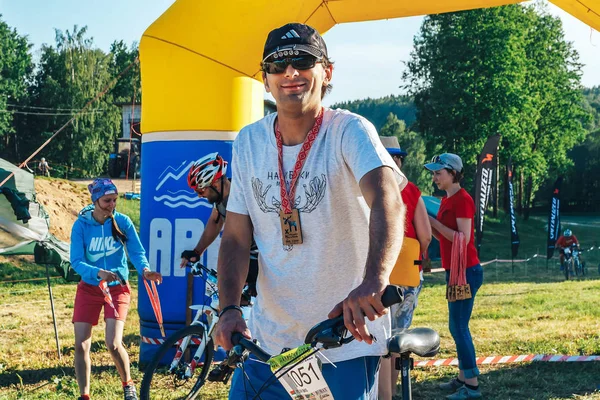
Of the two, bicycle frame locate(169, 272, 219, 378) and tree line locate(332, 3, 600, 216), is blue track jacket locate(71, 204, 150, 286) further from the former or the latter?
tree line locate(332, 3, 600, 216)

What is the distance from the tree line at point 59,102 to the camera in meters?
55.5

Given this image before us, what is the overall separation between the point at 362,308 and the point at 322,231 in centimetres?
51

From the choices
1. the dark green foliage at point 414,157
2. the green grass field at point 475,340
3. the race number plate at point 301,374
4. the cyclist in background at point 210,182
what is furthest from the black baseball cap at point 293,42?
the dark green foliage at point 414,157

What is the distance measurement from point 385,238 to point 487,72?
37.1m

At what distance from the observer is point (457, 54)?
37.8 m

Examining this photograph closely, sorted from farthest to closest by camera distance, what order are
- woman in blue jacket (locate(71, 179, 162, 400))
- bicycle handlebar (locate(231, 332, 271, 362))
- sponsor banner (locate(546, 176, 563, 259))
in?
sponsor banner (locate(546, 176, 563, 259)) → woman in blue jacket (locate(71, 179, 162, 400)) → bicycle handlebar (locate(231, 332, 271, 362))

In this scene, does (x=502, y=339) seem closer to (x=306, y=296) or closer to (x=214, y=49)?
(x=214, y=49)

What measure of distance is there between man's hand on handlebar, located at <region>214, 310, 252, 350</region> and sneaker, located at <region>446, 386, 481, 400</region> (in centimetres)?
405

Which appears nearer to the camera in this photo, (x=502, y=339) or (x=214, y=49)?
(x=214, y=49)

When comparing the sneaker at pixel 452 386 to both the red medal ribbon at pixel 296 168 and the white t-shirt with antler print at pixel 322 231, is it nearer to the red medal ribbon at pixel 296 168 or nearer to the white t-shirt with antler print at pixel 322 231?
the white t-shirt with antler print at pixel 322 231

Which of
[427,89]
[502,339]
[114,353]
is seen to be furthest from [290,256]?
[427,89]

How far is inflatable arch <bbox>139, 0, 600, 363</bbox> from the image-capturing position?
22.3ft

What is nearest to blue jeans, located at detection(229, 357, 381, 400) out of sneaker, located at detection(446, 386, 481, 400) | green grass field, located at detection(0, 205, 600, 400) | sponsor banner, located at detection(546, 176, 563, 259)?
sneaker, located at detection(446, 386, 481, 400)

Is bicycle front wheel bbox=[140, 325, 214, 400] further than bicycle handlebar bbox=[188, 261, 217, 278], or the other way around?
bicycle handlebar bbox=[188, 261, 217, 278]
